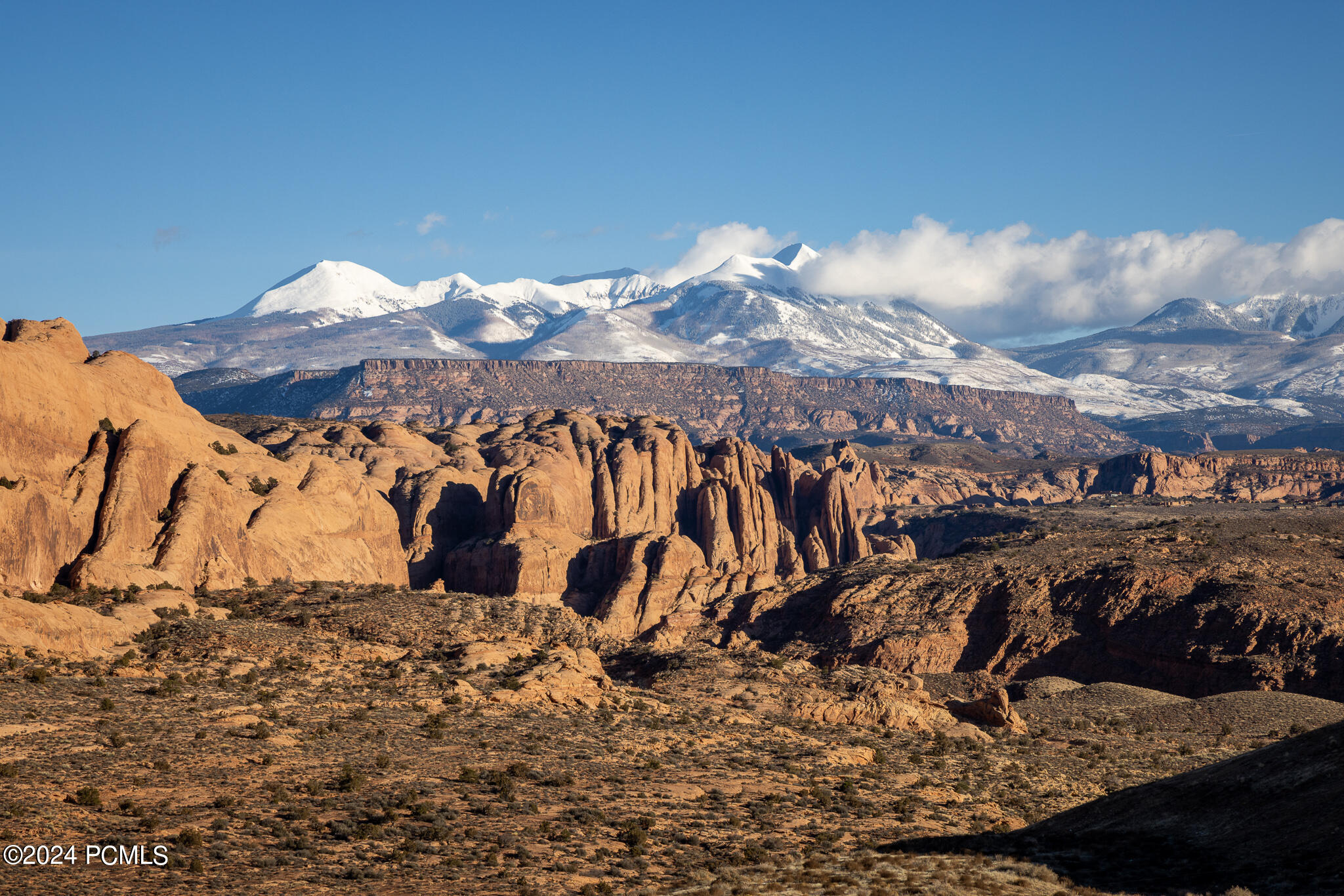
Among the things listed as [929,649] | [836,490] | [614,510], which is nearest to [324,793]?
[929,649]

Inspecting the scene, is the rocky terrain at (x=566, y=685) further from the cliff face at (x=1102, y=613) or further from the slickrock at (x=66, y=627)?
the cliff face at (x=1102, y=613)

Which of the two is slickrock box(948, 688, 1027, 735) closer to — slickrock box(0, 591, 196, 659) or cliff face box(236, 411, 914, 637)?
cliff face box(236, 411, 914, 637)

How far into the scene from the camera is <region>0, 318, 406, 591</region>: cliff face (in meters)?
53.4

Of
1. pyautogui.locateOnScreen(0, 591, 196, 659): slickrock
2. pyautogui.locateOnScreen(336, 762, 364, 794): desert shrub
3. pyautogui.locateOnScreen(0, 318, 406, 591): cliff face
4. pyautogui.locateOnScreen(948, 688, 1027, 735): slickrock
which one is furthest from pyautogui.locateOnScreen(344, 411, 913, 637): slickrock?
pyautogui.locateOnScreen(336, 762, 364, 794): desert shrub

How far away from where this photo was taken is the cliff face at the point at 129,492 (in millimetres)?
53406

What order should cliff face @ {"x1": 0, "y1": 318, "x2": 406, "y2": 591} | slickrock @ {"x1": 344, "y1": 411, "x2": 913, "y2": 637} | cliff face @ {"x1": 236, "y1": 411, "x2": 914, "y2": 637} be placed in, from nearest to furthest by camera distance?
cliff face @ {"x1": 0, "y1": 318, "x2": 406, "y2": 591}, slickrock @ {"x1": 344, "y1": 411, "x2": 913, "y2": 637}, cliff face @ {"x1": 236, "y1": 411, "x2": 914, "y2": 637}

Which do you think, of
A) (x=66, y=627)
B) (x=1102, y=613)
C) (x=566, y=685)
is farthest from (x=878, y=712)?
(x=66, y=627)

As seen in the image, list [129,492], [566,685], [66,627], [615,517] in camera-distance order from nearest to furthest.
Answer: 1. [66,627]
2. [566,685]
3. [129,492]
4. [615,517]

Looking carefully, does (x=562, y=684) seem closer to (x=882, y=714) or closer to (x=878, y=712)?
(x=878, y=712)

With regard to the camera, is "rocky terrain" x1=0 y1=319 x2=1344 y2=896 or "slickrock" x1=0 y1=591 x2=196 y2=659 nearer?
"rocky terrain" x1=0 y1=319 x2=1344 y2=896

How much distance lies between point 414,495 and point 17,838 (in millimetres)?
76557

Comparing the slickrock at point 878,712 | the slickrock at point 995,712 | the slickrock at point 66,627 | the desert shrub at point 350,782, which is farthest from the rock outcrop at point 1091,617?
the desert shrub at point 350,782

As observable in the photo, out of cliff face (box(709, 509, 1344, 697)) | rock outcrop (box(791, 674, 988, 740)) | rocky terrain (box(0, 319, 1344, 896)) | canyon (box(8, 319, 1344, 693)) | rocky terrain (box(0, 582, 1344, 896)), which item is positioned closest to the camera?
rocky terrain (box(0, 582, 1344, 896))

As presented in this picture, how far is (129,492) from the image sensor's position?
56.5m
